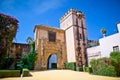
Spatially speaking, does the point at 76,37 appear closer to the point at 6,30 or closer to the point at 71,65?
the point at 71,65

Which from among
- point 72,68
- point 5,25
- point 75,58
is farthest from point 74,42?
point 5,25

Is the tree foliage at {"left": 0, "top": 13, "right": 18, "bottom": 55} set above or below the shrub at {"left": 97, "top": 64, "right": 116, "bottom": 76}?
above

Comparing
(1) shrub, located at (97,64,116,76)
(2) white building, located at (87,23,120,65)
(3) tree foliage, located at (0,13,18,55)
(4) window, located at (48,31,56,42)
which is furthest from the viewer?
(4) window, located at (48,31,56,42)

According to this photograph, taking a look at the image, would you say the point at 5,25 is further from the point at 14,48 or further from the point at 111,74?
the point at 111,74

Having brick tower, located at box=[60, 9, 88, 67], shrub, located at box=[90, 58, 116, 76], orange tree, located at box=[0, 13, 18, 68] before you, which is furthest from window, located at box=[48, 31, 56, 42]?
shrub, located at box=[90, 58, 116, 76]

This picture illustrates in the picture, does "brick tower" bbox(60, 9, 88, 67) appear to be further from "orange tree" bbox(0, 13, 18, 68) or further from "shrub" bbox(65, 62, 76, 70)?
"orange tree" bbox(0, 13, 18, 68)

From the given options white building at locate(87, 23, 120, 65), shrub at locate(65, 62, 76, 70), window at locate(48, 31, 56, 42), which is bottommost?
shrub at locate(65, 62, 76, 70)

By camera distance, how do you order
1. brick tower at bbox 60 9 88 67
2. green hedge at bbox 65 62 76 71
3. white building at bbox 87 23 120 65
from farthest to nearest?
brick tower at bbox 60 9 88 67 → green hedge at bbox 65 62 76 71 → white building at bbox 87 23 120 65

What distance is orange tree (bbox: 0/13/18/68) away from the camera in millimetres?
15515

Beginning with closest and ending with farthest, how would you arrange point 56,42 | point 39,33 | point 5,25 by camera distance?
point 5,25 < point 39,33 < point 56,42

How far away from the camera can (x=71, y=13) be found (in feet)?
81.8

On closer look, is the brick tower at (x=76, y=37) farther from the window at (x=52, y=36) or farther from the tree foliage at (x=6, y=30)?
the tree foliage at (x=6, y=30)

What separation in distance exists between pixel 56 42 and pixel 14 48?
994 cm

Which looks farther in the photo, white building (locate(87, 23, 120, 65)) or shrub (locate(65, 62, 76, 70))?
shrub (locate(65, 62, 76, 70))
